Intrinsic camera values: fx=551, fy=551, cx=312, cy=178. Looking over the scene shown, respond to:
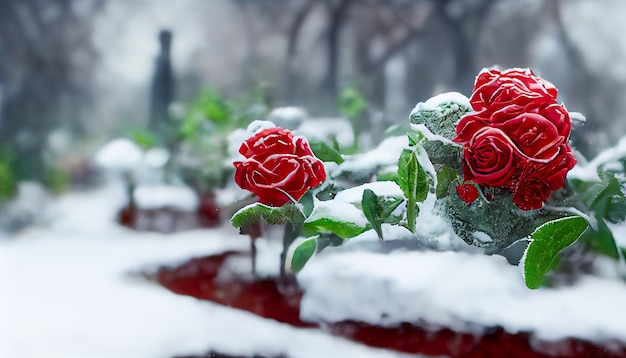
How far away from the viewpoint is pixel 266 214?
1.01 feet

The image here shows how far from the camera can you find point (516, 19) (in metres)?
1.29

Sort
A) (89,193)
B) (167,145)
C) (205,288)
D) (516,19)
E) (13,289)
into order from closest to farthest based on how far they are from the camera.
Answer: (205,288)
(13,289)
(167,145)
(89,193)
(516,19)

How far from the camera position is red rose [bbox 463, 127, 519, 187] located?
275mm

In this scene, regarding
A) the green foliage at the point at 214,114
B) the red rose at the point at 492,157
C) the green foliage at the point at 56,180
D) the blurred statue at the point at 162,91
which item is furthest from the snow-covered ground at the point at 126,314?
the green foliage at the point at 56,180

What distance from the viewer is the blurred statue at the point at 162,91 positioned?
1.08 m

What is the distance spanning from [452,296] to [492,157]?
10 cm

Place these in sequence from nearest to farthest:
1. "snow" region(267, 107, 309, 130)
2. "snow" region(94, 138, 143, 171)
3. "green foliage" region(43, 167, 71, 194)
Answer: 1. "snow" region(267, 107, 309, 130)
2. "snow" region(94, 138, 143, 171)
3. "green foliage" region(43, 167, 71, 194)

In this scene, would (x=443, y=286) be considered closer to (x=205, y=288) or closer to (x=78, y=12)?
(x=205, y=288)

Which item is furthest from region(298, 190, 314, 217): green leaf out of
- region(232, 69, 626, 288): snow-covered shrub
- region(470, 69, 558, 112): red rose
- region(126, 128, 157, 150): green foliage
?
region(126, 128, 157, 150): green foliage

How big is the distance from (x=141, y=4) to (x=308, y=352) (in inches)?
49.1

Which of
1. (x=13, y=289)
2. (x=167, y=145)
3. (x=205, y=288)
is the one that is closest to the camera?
(x=205, y=288)

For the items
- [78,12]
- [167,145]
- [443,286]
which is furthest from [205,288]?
[78,12]

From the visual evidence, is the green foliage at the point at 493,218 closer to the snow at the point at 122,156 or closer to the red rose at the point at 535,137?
the red rose at the point at 535,137

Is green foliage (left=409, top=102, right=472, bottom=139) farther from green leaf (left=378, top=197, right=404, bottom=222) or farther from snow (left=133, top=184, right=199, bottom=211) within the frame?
snow (left=133, top=184, right=199, bottom=211)
